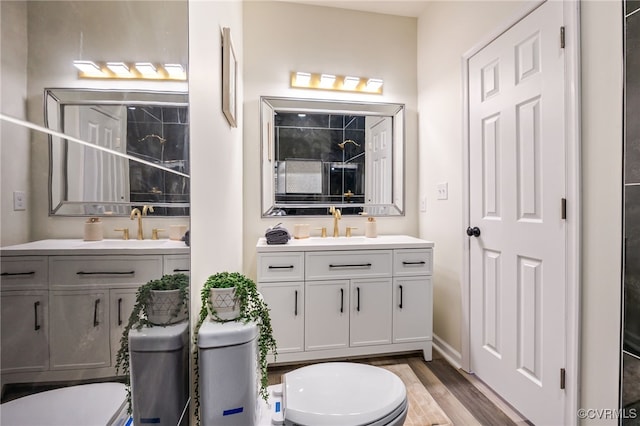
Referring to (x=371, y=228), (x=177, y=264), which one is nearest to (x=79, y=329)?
(x=177, y=264)

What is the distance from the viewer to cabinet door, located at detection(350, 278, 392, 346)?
6.90 ft

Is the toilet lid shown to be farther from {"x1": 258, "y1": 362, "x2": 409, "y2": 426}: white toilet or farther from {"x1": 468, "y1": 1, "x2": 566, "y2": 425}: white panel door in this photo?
{"x1": 468, "y1": 1, "x2": 566, "y2": 425}: white panel door

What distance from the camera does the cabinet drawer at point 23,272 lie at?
0.97ft

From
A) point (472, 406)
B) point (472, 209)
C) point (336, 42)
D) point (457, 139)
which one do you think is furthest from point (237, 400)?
point (336, 42)

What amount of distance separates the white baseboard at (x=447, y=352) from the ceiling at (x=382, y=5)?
8.80ft

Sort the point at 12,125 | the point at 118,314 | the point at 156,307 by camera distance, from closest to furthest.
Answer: the point at 12,125, the point at 118,314, the point at 156,307

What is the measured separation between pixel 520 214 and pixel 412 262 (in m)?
0.77

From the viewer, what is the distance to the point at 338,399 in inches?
39.7

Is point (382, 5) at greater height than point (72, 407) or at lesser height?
greater

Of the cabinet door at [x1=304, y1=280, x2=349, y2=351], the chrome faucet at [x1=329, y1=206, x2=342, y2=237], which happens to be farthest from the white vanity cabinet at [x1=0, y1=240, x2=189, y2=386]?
the chrome faucet at [x1=329, y1=206, x2=342, y2=237]

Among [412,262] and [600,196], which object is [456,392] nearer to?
[412,262]

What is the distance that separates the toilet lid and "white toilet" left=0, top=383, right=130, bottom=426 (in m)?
0.56

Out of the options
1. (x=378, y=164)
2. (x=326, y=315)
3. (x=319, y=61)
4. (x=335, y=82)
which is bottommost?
(x=326, y=315)

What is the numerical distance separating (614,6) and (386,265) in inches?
64.9
